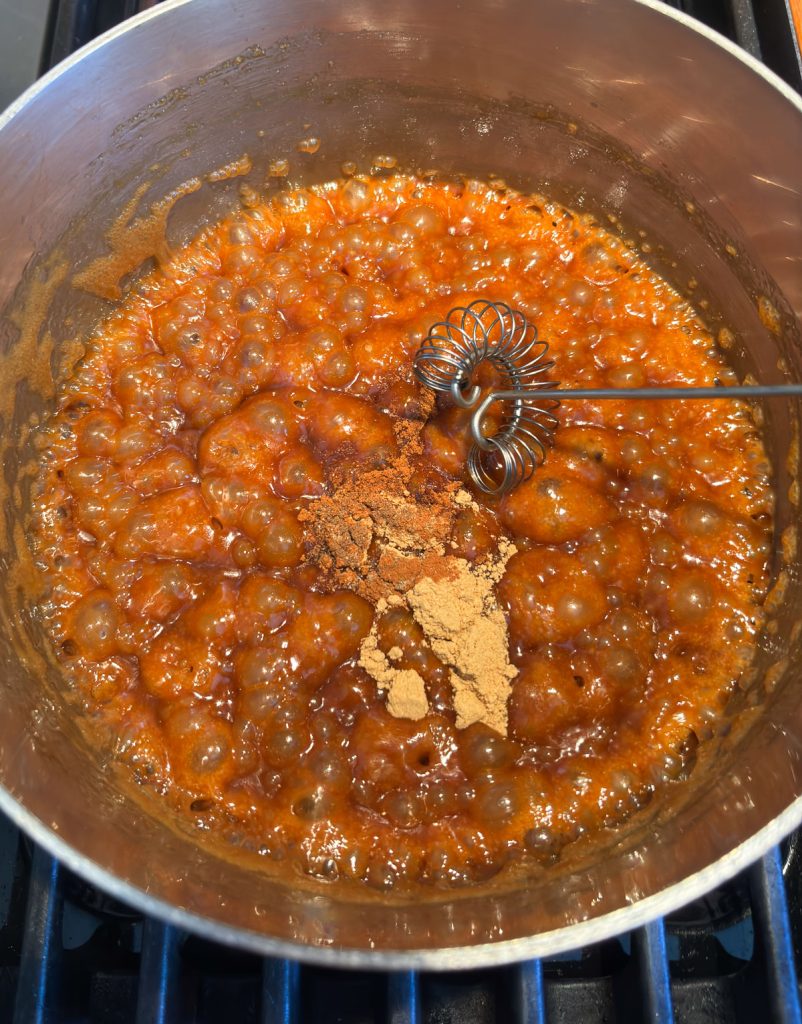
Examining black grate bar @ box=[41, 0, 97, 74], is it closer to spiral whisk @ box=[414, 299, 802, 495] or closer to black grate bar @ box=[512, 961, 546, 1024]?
spiral whisk @ box=[414, 299, 802, 495]

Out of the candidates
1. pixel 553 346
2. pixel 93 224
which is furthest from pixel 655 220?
pixel 93 224

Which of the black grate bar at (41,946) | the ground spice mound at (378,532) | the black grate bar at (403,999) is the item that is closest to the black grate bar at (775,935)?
the black grate bar at (403,999)

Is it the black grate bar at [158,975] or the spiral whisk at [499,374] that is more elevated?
the spiral whisk at [499,374]

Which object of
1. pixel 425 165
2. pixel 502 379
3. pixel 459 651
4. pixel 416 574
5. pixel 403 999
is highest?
pixel 425 165

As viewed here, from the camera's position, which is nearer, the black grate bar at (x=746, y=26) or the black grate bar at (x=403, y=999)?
the black grate bar at (x=403, y=999)

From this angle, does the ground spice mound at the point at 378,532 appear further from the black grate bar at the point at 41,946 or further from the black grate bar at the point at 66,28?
the black grate bar at the point at 66,28

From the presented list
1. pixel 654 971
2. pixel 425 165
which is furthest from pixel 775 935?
pixel 425 165

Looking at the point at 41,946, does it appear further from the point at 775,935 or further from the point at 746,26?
the point at 746,26
